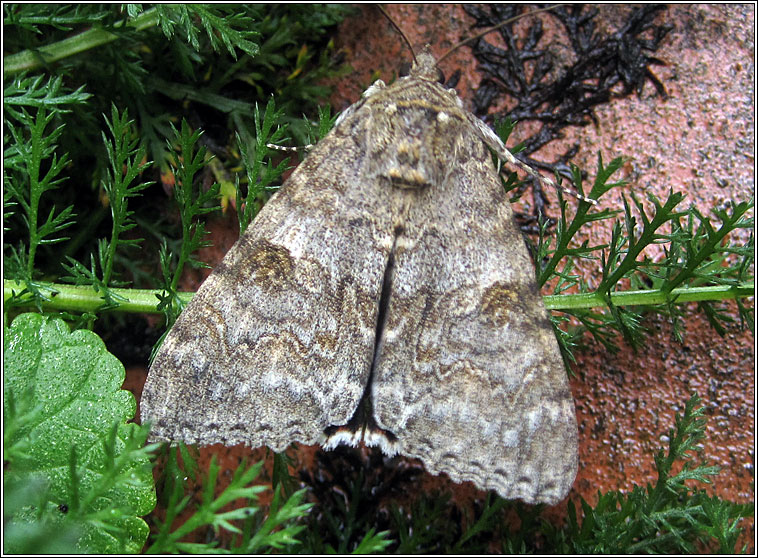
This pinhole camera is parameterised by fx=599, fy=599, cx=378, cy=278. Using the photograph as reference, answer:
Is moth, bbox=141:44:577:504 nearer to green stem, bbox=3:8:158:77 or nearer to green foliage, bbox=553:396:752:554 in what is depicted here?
green foliage, bbox=553:396:752:554

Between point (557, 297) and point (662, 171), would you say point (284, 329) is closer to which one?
point (557, 297)

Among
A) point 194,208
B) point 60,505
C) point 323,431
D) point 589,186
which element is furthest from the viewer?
point 589,186

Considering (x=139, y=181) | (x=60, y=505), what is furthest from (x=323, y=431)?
(x=139, y=181)

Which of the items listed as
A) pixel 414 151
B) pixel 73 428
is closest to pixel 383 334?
pixel 414 151

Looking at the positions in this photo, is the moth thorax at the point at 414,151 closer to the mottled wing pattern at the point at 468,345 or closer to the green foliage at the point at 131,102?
the mottled wing pattern at the point at 468,345

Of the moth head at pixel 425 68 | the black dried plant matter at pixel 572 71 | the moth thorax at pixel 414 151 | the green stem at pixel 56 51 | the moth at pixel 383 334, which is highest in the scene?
the black dried plant matter at pixel 572 71

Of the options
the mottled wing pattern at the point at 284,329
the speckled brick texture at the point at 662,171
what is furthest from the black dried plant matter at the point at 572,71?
the mottled wing pattern at the point at 284,329

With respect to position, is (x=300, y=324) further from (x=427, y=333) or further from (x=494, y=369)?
(x=494, y=369)
